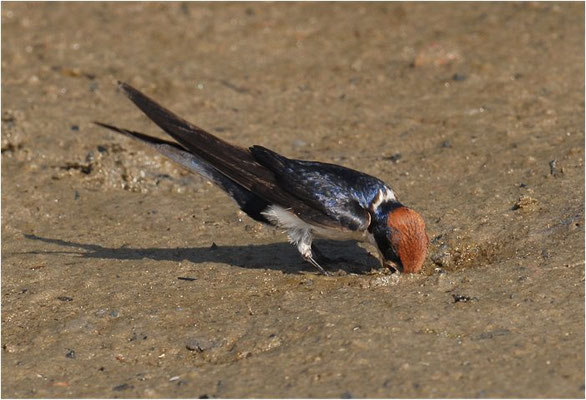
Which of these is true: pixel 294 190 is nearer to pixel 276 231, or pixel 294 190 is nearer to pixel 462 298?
pixel 276 231

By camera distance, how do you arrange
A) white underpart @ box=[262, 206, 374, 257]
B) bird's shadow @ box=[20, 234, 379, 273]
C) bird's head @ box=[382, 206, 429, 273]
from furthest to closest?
bird's shadow @ box=[20, 234, 379, 273] < white underpart @ box=[262, 206, 374, 257] < bird's head @ box=[382, 206, 429, 273]

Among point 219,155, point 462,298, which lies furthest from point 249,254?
point 462,298

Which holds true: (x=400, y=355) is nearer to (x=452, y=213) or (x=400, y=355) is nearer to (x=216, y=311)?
(x=216, y=311)

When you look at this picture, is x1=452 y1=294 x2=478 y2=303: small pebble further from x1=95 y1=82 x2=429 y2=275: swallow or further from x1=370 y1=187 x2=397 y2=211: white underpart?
x1=370 y1=187 x2=397 y2=211: white underpart

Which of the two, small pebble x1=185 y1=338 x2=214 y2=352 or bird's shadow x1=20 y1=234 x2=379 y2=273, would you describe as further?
bird's shadow x1=20 y1=234 x2=379 y2=273

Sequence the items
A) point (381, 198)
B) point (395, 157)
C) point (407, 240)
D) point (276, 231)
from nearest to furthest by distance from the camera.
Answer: point (407, 240) < point (381, 198) < point (276, 231) < point (395, 157)

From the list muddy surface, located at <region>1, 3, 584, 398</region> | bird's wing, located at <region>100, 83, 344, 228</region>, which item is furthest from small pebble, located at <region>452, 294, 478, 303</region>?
bird's wing, located at <region>100, 83, 344, 228</region>
